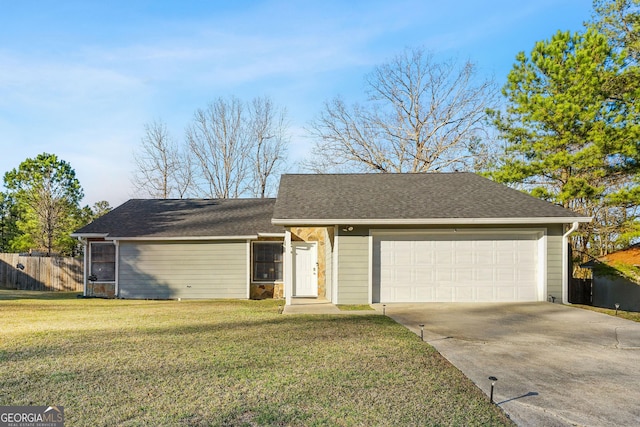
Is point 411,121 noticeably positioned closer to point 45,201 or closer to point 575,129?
point 575,129

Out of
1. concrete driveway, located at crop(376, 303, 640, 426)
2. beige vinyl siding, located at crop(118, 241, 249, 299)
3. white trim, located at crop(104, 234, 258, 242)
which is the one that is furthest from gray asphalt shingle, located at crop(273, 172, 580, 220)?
beige vinyl siding, located at crop(118, 241, 249, 299)

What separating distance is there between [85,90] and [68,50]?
198 centimetres

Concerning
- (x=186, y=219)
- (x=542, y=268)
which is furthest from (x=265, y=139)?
(x=542, y=268)

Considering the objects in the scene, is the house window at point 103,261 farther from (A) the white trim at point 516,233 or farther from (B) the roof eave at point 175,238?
(A) the white trim at point 516,233

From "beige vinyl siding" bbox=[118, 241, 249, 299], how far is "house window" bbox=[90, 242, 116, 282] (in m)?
0.58

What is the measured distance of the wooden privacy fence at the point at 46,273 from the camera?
2014cm

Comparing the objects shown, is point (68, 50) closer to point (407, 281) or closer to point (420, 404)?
point (407, 281)

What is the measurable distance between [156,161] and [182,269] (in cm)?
1504

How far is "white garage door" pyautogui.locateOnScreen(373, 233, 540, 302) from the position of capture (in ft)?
39.6

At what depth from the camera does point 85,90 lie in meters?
15.3

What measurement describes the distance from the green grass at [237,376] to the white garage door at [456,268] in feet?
11.9

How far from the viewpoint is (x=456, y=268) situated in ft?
39.9

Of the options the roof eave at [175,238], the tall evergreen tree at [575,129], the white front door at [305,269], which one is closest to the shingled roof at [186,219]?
the roof eave at [175,238]

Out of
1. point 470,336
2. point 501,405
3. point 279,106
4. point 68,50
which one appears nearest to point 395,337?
point 470,336
